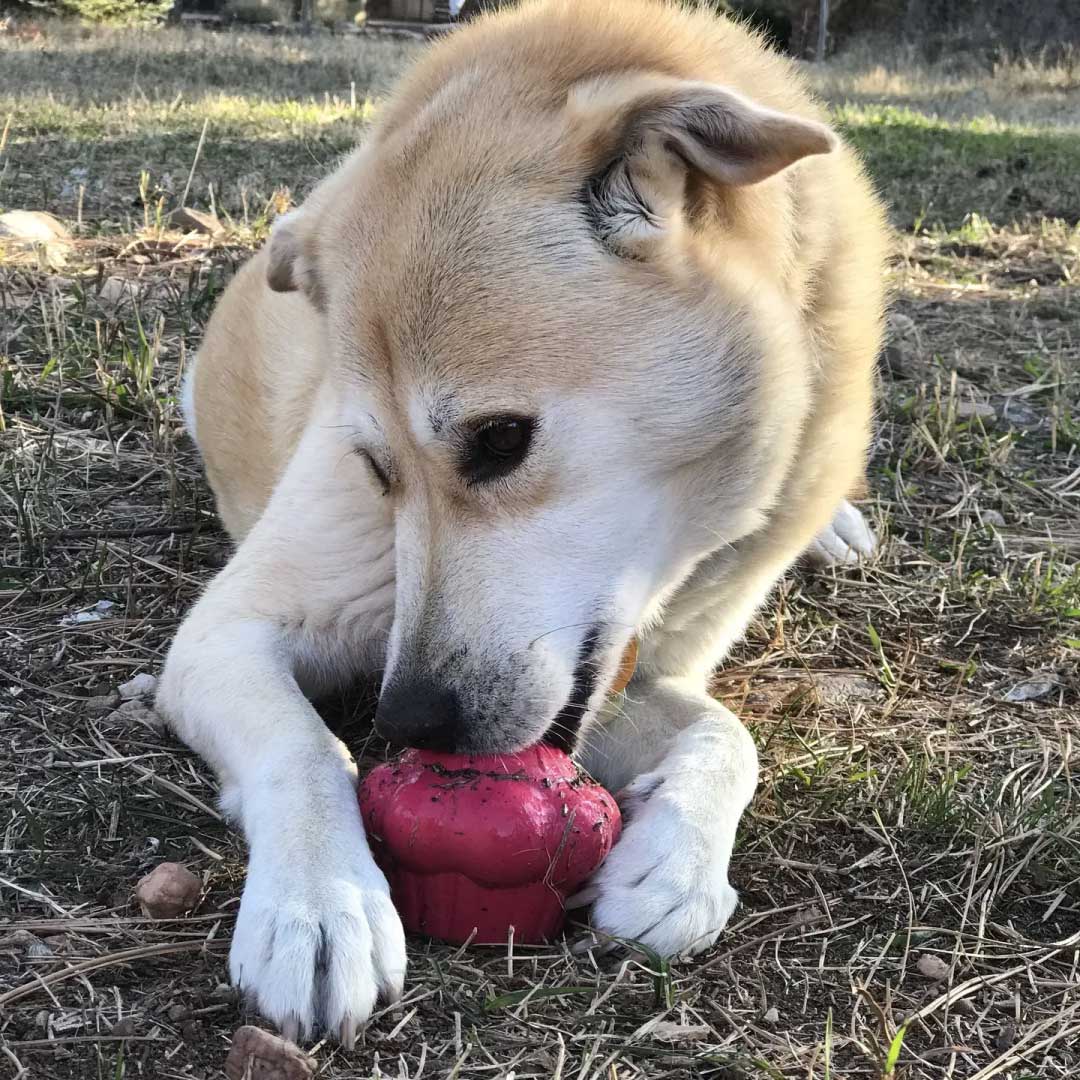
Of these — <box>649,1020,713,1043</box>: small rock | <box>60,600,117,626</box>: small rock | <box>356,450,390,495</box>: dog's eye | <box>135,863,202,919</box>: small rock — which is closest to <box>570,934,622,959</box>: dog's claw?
<box>649,1020,713,1043</box>: small rock

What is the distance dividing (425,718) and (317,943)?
36cm

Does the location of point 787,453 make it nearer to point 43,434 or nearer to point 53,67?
point 43,434

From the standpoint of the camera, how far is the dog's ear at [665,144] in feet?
6.14

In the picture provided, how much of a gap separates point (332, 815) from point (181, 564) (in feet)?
4.04

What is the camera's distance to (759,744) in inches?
97.8

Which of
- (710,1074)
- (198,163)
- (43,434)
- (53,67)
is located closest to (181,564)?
(43,434)

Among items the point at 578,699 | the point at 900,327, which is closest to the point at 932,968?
the point at 578,699

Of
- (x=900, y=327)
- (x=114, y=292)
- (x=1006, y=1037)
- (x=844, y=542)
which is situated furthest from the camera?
(x=900, y=327)

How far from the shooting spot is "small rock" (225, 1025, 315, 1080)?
4.88ft

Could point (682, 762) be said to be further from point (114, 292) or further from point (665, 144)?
point (114, 292)

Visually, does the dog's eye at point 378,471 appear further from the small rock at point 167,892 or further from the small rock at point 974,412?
the small rock at point 974,412

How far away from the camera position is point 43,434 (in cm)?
339

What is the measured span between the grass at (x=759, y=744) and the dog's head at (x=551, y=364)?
0.43 meters

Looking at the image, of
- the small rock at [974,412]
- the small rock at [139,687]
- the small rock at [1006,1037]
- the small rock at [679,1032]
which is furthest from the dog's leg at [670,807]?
the small rock at [974,412]
